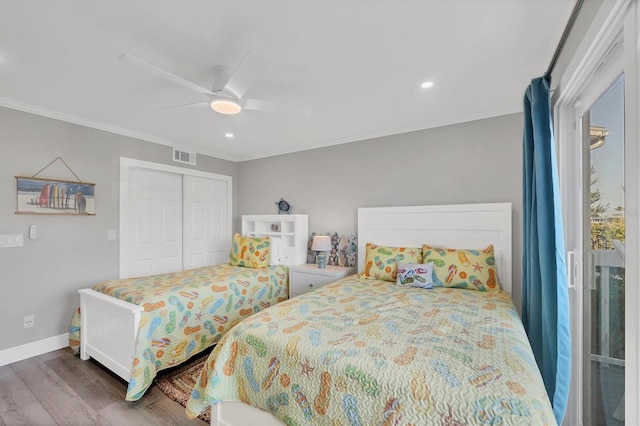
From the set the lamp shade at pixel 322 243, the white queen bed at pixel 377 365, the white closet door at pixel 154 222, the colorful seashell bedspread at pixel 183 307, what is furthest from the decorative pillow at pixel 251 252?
the white queen bed at pixel 377 365

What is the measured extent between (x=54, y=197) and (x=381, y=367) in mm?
3412

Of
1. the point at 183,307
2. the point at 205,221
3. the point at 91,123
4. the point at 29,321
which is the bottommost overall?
the point at 29,321

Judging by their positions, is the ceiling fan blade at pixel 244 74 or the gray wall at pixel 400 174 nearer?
the ceiling fan blade at pixel 244 74

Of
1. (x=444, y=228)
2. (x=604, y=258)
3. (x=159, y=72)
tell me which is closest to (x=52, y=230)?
(x=159, y=72)

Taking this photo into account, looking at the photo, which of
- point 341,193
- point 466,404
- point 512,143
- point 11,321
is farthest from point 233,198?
point 466,404

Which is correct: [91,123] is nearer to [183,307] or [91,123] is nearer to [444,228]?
[183,307]

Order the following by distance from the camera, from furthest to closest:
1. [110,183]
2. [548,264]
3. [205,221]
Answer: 1. [205,221]
2. [110,183]
3. [548,264]

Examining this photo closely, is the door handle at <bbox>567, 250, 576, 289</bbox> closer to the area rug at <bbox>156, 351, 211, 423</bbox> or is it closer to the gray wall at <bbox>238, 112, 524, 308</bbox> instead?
the gray wall at <bbox>238, 112, 524, 308</bbox>

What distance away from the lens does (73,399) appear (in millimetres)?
2049

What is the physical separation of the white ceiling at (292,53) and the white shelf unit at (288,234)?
146cm

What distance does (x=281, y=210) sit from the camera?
4.19 metres

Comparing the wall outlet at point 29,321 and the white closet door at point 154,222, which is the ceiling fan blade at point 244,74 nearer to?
the white closet door at point 154,222

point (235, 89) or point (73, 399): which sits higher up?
point (235, 89)

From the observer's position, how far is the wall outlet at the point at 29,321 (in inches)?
104
